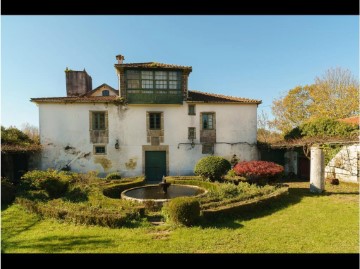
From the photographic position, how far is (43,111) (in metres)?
16.5

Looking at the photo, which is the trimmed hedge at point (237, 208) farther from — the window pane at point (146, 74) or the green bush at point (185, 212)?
the window pane at point (146, 74)

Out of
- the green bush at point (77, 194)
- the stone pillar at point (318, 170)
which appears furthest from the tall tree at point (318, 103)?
the green bush at point (77, 194)

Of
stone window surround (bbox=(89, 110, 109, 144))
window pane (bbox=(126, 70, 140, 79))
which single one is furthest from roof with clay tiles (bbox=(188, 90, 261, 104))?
stone window surround (bbox=(89, 110, 109, 144))

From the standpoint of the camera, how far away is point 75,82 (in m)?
22.0

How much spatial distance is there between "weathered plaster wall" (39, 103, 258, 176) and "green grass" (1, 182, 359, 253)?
28.5 feet

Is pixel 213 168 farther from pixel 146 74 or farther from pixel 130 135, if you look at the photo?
pixel 146 74

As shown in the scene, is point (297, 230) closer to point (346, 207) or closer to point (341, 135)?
point (346, 207)

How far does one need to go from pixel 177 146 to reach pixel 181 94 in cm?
446

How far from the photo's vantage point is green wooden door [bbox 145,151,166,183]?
17.4m

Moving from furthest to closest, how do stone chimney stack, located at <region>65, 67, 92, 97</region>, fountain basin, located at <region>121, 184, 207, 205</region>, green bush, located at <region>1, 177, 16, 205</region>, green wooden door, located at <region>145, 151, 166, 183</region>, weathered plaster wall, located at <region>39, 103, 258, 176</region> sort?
1. stone chimney stack, located at <region>65, 67, 92, 97</region>
2. green wooden door, located at <region>145, 151, 166, 183</region>
3. weathered plaster wall, located at <region>39, 103, 258, 176</region>
4. fountain basin, located at <region>121, 184, 207, 205</region>
5. green bush, located at <region>1, 177, 16, 205</region>

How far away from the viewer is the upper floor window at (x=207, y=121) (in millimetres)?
17969

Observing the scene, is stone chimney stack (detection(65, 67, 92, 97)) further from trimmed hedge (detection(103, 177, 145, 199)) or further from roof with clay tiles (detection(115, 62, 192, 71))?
trimmed hedge (detection(103, 177, 145, 199))

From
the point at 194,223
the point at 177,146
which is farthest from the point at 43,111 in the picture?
the point at 194,223

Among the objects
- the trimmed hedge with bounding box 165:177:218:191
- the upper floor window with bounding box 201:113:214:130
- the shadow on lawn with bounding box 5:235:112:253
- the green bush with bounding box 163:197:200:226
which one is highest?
the upper floor window with bounding box 201:113:214:130
